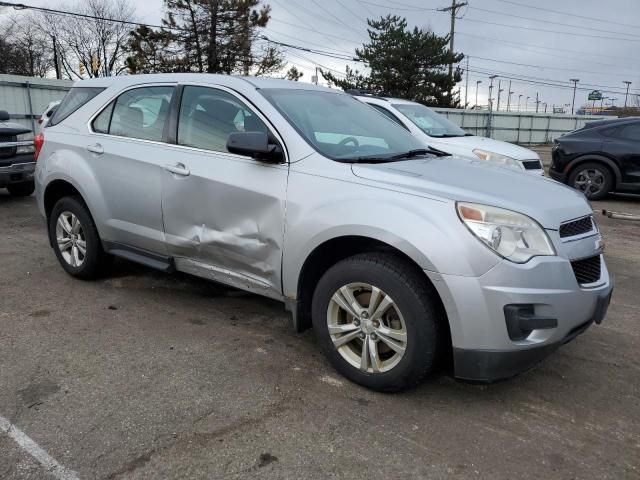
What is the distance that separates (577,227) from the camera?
9.78 ft

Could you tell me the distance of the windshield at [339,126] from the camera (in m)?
3.44

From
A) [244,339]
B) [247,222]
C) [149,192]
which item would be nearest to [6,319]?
[149,192]

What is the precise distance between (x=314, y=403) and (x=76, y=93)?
3550 millimetres

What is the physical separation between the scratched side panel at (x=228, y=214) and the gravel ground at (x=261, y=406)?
54 centimetres

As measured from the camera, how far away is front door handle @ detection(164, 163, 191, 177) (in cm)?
373

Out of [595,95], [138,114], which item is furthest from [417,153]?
[595,95]

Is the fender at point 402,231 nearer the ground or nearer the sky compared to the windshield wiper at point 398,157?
nearer the ground

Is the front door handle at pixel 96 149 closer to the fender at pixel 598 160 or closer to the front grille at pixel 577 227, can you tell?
the front grille at pixel 577 227

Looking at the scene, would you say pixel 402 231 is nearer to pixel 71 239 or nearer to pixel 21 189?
pixel 71 239

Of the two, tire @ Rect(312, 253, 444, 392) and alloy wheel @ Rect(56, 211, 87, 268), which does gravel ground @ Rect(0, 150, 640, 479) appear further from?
alloy wheel @ Rect(56, 211, 87, 268)

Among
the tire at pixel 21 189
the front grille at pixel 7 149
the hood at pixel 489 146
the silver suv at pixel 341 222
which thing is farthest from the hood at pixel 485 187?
the tire at pixel 21 189

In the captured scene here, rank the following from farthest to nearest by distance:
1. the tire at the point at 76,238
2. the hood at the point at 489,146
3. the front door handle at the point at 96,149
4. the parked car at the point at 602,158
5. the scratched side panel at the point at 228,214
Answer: the parked car at the point at 602,158 → the hood at the point at 489,146 → the tire at the point at 76,238 → the front door handle at the point at 96,149 → the scratched side panel at the point at 228,214

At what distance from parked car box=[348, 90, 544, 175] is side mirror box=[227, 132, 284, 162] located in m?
4.32

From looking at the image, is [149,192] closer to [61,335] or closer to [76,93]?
[61,335]
